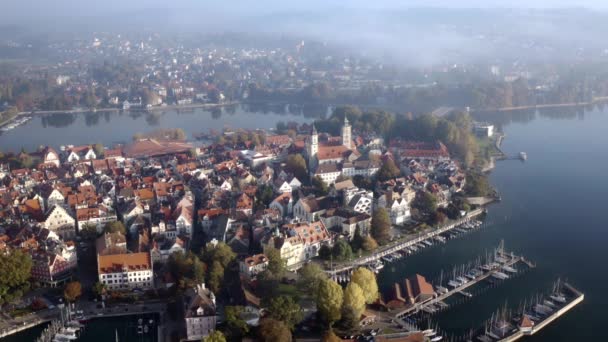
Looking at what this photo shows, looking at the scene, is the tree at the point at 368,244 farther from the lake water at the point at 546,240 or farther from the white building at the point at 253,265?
the white building at the point at 253,265

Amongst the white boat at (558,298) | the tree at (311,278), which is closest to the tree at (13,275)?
the tree at (311,278)

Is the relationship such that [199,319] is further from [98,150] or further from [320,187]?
[98,150]

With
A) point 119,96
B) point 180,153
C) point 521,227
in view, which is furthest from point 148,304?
point 119,96

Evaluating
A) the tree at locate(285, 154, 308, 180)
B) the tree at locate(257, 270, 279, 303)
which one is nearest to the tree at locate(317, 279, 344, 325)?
the tree at locate(257, 270, 279, 303)

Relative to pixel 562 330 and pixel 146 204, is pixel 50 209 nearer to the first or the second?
pixel 146 204

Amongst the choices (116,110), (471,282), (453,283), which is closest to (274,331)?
(453,283)
